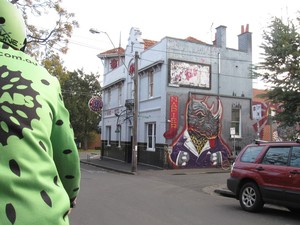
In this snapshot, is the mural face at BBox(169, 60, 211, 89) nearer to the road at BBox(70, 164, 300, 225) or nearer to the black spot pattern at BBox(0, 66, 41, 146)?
the road at BBox(70, 164, 300, 225)

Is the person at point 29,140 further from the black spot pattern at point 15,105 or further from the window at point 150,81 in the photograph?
the window at point 150,81

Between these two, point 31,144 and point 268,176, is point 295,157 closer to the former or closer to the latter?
point 268,176

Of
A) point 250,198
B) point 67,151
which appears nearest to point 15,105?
point 67,151

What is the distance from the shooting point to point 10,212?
1.33m

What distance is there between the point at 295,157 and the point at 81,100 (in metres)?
46.9

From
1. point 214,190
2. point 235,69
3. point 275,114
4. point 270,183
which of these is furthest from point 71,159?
point 235,69

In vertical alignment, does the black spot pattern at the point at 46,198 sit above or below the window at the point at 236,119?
below

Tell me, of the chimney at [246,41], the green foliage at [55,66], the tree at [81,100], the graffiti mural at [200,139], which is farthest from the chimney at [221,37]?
the tree at [81,100]

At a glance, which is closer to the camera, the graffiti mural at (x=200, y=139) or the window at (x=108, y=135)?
the graffiti mural at (x=200, y=139)

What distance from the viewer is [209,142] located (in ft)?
82.0

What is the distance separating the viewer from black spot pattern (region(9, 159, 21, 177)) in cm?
138

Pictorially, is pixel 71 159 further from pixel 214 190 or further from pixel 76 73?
pixel 76 73

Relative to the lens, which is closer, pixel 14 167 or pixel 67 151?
pixel 14 167

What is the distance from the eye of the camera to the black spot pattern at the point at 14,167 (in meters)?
1.38
